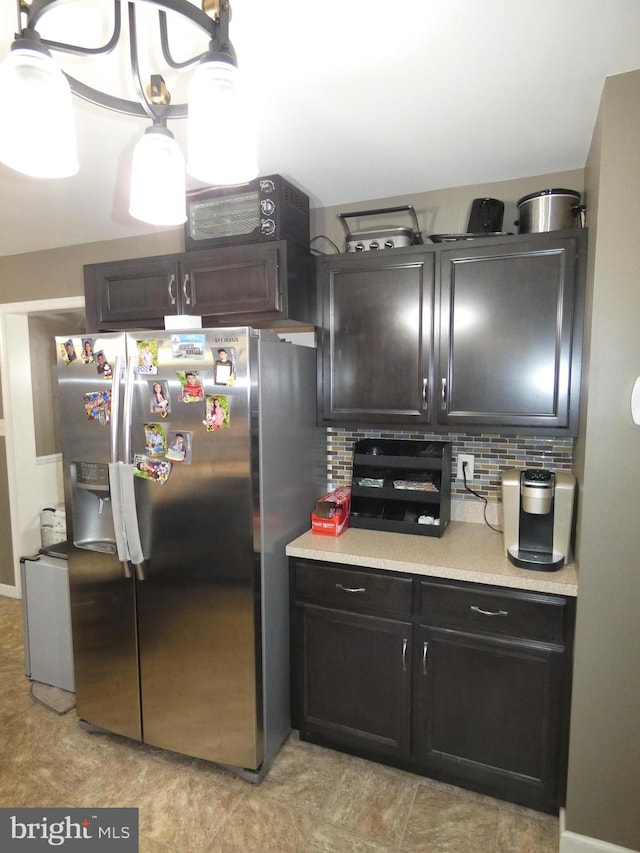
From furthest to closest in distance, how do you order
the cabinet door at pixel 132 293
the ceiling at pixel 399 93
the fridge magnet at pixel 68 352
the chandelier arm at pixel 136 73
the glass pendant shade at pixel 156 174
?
the cabinet door at pixel 132 293 → the fridge magnet at pixel 68 352 → the ceiling at pixel 399 93 → the glass pendant shade at pixel 156 174 → the chandelier arm at pixel 136 73

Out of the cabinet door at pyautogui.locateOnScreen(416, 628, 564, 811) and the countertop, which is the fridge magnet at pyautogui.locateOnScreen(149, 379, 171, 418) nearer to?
the countertop

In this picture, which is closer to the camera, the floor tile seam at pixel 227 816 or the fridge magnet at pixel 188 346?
the floor tile seam at pixel 227 816

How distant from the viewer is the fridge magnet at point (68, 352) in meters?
2.17

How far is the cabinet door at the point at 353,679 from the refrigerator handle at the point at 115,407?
1.01 meters

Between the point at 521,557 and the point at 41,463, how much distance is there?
3326 mm

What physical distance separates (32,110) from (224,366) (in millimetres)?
1198

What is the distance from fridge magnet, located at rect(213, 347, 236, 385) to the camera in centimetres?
192

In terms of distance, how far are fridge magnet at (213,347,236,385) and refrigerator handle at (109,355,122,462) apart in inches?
16.6

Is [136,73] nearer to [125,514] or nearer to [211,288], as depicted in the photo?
[211,288]

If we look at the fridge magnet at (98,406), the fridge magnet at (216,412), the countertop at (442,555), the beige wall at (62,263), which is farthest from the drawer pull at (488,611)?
the beige wall at (62,263)

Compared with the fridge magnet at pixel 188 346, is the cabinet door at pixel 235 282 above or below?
above

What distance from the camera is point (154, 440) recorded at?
6.73ft

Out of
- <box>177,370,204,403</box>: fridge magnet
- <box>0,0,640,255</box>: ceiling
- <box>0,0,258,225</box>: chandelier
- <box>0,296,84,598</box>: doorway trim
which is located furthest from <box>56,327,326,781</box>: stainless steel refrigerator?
<box>0,296,84,598</box>: doorway trim

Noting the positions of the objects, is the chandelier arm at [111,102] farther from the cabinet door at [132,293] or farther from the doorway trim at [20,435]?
the doorway trim at [20,435]
